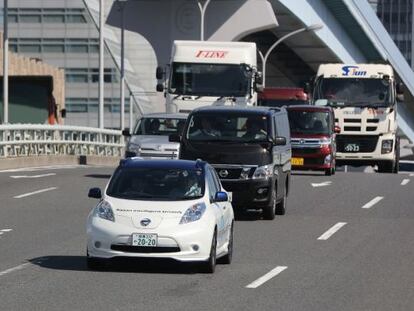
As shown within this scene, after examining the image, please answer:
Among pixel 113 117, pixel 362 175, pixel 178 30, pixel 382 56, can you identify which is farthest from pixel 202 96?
pixel 113 117

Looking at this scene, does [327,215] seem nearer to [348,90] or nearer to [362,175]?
[362,175]

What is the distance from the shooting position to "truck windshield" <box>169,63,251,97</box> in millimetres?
37438

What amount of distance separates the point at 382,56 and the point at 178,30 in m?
17.8

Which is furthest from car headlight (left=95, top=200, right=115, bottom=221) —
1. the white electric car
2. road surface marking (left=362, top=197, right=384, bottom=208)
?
road surface marking (left=362, top=197, right=384, bottom=208)

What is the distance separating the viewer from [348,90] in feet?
136

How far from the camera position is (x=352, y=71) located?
41531mm

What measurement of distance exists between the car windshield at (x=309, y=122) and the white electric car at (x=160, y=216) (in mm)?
22369

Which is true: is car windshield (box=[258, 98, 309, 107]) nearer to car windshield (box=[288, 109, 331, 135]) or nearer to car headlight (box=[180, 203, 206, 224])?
car windshield (box=[288, 109, 331, 135])

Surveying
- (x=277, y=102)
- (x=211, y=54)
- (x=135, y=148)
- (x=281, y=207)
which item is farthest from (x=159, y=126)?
(x=277, y=102)

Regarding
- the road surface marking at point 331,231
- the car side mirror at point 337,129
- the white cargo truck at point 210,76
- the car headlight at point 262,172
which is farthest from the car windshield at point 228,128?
the car side mirror at point 337,129

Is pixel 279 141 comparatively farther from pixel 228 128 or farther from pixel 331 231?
pixel 331 231

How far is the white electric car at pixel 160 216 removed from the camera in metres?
14.5

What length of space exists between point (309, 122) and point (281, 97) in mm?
18720

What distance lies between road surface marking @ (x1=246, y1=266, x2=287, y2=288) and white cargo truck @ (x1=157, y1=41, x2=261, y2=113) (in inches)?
844
